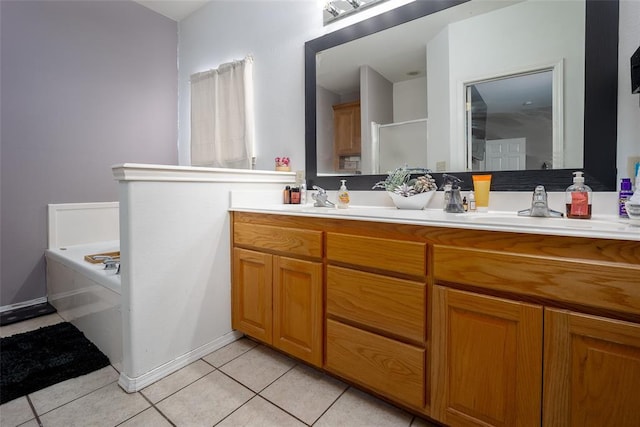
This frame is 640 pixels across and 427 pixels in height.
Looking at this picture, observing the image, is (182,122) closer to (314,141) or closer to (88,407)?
(314,141)

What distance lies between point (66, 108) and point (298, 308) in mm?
2532

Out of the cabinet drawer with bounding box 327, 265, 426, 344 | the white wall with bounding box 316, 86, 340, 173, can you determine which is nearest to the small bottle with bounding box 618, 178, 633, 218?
the cabinet drawer with bounding box 327, 265, 426, 344

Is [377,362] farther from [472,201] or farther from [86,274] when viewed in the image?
[86,274]

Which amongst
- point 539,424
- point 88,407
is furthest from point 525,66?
point 88,407

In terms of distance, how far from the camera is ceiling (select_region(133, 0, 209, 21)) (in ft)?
9.29

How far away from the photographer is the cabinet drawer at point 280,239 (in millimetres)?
1438

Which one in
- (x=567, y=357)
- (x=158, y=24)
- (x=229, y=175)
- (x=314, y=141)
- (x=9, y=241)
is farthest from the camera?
(x=158, y=24)

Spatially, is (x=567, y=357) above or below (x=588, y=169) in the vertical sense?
below

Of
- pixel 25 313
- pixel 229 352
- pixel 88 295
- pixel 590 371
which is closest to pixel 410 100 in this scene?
pixel 590 371

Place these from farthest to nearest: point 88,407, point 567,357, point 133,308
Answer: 1. point 133,308
2. point 88,407
3. point 567,357

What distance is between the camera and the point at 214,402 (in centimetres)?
135

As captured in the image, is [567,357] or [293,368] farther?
[293,368]

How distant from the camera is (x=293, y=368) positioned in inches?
63.2

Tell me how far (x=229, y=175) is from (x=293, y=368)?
1.12 meters
